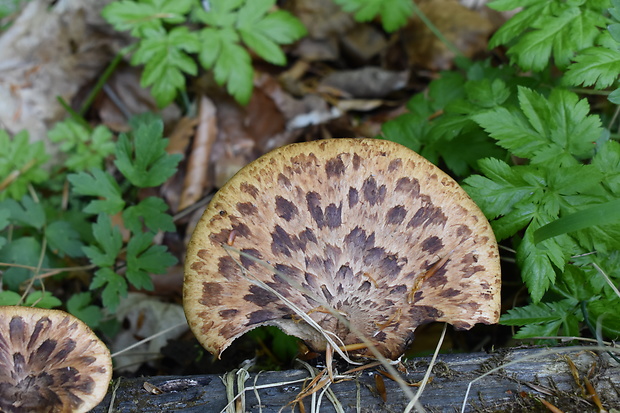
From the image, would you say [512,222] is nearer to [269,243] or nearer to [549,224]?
[549,224]

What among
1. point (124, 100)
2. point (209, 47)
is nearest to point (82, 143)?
point (124, 100)

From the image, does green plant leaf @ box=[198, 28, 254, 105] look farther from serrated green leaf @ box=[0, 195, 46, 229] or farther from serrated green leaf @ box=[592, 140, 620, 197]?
serrated green leaf @ box=[592, 140, 620, 197]

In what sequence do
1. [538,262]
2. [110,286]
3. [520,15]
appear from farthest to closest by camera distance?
[110,286], [520,15], [538,262]

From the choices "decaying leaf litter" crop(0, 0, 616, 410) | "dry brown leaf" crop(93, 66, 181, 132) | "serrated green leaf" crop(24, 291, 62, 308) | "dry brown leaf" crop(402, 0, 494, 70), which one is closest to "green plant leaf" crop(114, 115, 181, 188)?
"serrated green leaf" crop(24, 291, 62, 308)

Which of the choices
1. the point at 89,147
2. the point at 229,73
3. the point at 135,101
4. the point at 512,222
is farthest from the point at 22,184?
the point at 512,222

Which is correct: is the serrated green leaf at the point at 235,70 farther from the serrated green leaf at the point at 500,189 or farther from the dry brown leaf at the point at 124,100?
the serrated green leaf at the point at 500,189

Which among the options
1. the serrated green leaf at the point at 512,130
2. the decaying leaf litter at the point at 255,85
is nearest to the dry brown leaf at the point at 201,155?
the decaying leaf litter at the point at 255,85

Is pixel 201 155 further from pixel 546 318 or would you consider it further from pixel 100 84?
pixel 546 318
